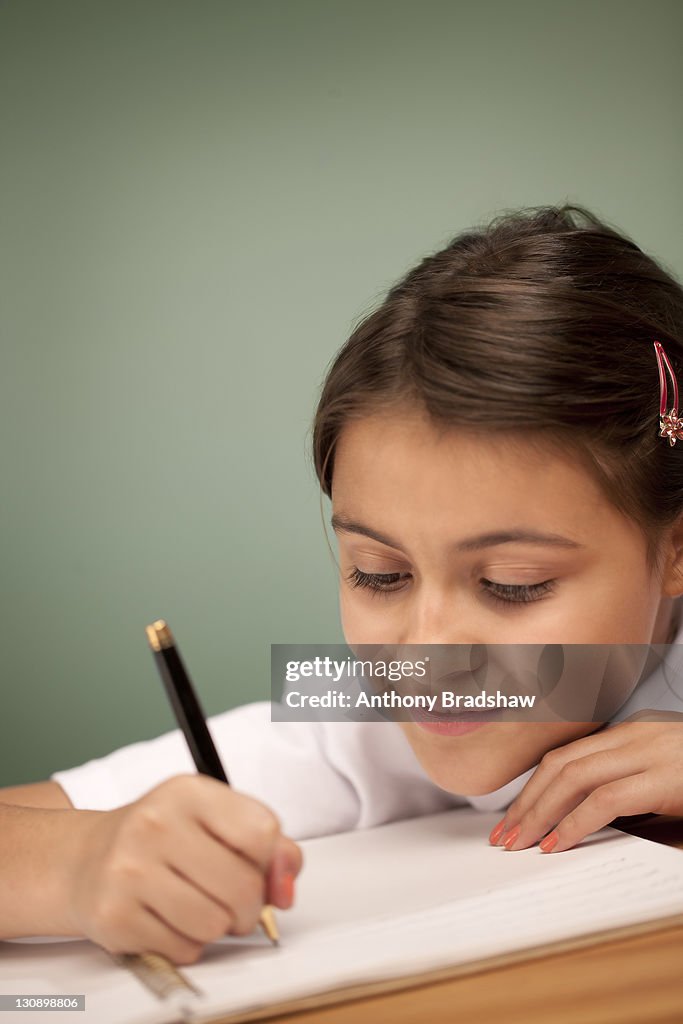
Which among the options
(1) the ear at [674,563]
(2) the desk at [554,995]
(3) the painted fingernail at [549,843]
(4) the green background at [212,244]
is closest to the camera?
(2) the desk at [554,995]

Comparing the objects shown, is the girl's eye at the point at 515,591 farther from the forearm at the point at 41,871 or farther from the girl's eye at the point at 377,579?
the forearm at the point at 41,871

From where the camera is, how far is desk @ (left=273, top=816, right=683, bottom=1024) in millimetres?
336

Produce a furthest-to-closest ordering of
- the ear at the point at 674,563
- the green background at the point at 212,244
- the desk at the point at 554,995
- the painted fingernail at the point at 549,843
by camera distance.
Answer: the green background at the point at 212,244
the ear at the point at 674,563
the painted fingernail at the point at 549,843
the desk at the point at 554,995

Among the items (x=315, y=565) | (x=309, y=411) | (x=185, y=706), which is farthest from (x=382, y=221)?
(x=185, y=706)

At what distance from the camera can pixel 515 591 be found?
1.77 ft

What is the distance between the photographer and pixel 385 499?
1.78 feet

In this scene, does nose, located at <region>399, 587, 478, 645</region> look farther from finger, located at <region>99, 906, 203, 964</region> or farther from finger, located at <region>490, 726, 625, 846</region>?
finger, located at <region>99, 906, 203, 964</region>

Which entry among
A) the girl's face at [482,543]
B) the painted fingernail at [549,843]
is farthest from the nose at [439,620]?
the painted fingernail at [549,843]

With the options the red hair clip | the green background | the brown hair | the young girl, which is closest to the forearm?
the young girl

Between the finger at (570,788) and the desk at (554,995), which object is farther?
the finger at (570,788)

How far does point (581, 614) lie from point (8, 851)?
0.97 feet

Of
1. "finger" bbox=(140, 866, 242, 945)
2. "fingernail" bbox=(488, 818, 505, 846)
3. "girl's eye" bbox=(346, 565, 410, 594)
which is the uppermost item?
"girl's eye" bbox=(346, 565, 410, 594)

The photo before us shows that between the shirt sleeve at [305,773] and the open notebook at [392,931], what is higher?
the open notebook at [392,931]

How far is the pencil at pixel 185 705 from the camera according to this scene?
1.33ft
